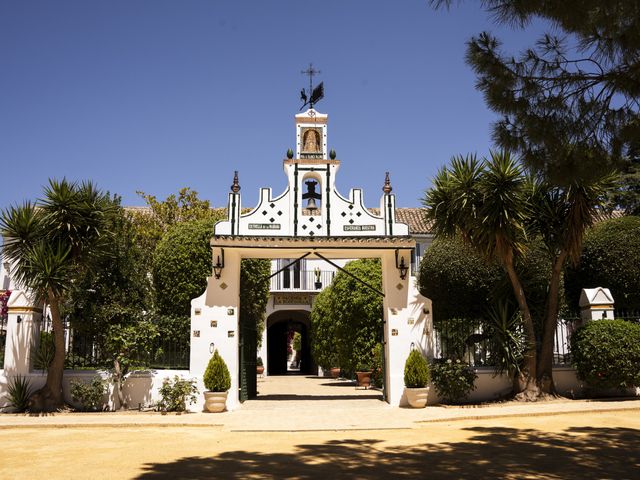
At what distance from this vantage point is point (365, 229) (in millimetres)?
14742

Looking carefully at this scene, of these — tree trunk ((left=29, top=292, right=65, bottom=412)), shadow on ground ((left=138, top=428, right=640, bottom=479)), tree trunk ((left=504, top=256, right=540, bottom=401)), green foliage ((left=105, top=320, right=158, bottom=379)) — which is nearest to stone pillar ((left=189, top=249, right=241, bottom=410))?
green foliage ((left=105, top=320, right=158, bottom=379))

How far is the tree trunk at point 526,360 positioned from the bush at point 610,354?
1.11 metres

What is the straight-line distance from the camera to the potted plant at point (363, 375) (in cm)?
2173

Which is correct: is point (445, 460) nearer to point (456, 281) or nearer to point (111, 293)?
point (111, 293)

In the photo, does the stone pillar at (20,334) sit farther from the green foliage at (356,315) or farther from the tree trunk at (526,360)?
the green foliage at (356,315)

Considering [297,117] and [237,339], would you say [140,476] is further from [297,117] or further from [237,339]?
[297,117]

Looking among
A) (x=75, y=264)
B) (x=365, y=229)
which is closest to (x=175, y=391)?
(x=75, y=264)

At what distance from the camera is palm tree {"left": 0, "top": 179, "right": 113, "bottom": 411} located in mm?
12906

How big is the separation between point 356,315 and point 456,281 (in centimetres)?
617

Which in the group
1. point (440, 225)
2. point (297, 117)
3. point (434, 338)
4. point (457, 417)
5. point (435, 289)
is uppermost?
point (297, 117)

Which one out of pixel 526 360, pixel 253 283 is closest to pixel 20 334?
pixel 253 283

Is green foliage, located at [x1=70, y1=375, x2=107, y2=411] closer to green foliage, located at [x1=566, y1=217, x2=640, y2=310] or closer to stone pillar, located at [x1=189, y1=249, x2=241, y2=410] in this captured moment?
stone pillar, located at [x1=189, y1=249, x2=241, y2=410]

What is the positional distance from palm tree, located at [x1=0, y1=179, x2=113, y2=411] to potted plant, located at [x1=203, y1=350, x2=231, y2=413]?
3.21 metres

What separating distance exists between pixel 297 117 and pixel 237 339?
580cm
